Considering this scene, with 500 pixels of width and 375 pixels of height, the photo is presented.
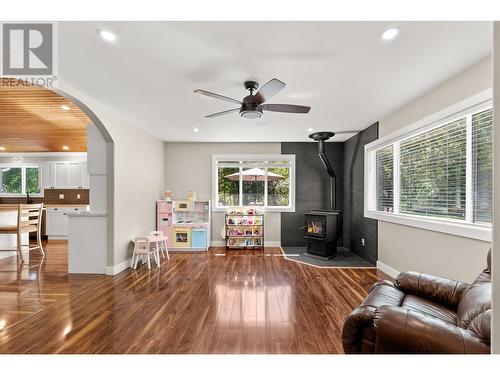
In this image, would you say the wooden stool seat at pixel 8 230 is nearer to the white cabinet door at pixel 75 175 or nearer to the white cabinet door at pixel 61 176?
the white cabinet door at pixel 75 175

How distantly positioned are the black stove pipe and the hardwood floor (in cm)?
186

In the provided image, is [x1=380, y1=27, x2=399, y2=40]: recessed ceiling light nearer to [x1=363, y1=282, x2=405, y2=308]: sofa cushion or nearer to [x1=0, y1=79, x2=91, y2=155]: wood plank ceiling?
[x1=363, y1=282, x2=405, y2=308]: sofa cushion

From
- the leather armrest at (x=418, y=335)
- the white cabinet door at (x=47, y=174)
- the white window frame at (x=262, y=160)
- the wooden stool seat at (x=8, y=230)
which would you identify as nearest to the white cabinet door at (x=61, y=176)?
the white cabinet door at (x=47, y=174)

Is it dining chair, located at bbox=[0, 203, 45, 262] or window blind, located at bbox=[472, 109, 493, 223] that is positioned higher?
window blind, located at bbox=[472, 109, 493, 223]

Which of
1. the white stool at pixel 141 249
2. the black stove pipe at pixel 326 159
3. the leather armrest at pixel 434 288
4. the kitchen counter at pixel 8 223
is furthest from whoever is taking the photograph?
the black stove pipe at pixel 326 159

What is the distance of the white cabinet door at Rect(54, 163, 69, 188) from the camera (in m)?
6.93

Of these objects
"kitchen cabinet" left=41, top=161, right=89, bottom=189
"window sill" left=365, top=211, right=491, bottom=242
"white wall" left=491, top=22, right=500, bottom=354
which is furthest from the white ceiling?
"kitchen cabinet" left=41, top=161, right=89, bottom=189

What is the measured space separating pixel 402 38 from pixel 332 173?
3612mm

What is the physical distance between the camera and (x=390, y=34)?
6.15 feet

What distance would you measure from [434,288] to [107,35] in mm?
3390

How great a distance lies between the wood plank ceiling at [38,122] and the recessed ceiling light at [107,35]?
2.02 m

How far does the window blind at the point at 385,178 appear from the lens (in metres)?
3.88
